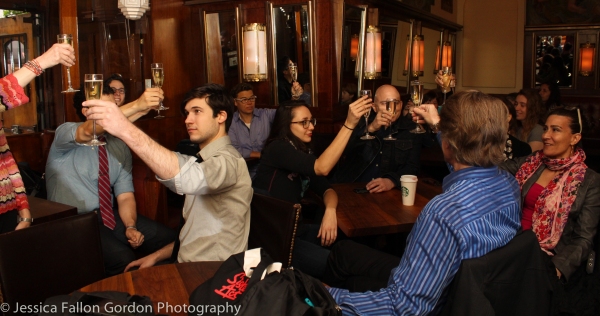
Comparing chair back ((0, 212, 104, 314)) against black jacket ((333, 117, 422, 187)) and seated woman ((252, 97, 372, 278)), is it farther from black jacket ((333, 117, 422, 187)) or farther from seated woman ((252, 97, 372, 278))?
black jacket ((333, 117, 422, 187))

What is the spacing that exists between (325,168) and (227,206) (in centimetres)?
84

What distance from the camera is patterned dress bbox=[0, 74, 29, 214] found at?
9.18 feet

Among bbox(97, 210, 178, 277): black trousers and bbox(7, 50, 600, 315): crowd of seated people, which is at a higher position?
bbox(7, 50, 600, 315): crowd of seated people

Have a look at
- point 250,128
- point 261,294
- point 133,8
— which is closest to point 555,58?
point 250,128

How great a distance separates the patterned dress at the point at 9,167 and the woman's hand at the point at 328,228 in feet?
5.07

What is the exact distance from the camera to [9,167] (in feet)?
9.57

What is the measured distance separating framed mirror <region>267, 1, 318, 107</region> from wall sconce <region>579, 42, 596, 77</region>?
26.7 ft

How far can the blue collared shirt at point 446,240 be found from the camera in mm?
1823

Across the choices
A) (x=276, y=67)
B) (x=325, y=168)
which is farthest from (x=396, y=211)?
A: (x=276, y=67)

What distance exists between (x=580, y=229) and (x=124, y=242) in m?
2.68

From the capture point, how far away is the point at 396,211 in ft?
10.4

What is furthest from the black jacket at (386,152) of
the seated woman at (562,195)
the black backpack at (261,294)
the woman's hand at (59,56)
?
the black backpack at (261,294)

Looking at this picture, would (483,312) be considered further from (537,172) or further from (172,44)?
(172,44)

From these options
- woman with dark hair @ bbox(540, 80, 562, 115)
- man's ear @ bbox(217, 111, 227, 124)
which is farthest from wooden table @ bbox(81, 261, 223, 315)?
woman with dark hair @ bbox(540, 80, 562, 115)
